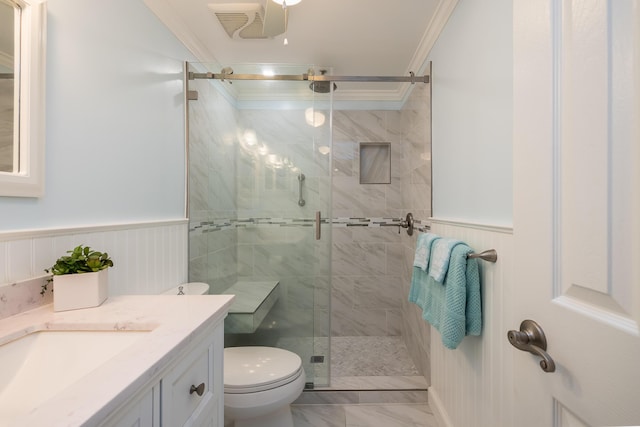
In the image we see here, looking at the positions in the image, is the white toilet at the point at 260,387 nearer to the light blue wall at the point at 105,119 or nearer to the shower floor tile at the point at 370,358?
the shower floor tile at the point at 370,358

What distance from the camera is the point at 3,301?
84cm

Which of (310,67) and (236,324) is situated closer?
(236,324)

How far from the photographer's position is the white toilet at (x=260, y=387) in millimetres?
1381

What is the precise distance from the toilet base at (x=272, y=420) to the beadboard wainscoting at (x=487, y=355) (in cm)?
86

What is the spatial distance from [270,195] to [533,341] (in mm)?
1689

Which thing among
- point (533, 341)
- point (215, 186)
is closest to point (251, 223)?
point (215, 186)

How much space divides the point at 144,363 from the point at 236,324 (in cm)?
135

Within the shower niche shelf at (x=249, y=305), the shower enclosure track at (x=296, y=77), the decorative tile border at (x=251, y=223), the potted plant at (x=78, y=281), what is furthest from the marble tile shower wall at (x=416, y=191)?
the potted plant at (x=78, y=281)

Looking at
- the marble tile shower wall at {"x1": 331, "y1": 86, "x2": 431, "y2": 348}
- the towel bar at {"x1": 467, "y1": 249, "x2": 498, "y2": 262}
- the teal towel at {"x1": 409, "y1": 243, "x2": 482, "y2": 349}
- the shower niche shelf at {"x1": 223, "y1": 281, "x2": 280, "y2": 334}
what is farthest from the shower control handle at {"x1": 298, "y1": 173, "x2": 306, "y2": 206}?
the towel bar at {"x1": 467, "y1": 249, "x2": 498, "y2": 262}

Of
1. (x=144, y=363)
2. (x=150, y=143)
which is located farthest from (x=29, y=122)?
(x=144, y=363)

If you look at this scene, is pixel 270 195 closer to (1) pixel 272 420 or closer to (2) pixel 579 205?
(1) pixel 272 420

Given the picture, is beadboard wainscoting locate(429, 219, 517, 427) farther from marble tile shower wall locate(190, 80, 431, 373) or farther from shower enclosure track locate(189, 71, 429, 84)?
shower enclosure track locate(189, 71, 429, 84)

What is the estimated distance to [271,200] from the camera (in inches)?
81.4

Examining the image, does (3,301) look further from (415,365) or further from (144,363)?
(415,365)
